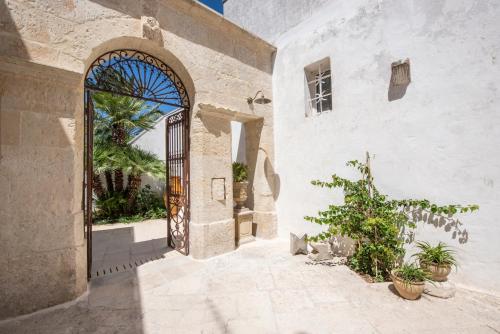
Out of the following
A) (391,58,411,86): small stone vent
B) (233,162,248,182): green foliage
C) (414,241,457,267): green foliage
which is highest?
(391,58,411,86): small stone vent

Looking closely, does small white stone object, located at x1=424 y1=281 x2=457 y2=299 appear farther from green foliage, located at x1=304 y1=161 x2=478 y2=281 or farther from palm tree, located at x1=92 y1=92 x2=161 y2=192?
palm tree, located at x1=92 y1=92 x2=161 y2=192

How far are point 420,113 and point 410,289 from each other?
2276 millimetres

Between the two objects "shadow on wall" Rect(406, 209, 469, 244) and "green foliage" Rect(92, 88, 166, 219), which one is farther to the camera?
"green foliage" Rect(92, 88, 166, 219)

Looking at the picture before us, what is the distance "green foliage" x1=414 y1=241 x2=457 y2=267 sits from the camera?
9.74 ft

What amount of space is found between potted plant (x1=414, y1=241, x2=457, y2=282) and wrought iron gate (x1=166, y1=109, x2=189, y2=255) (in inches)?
142

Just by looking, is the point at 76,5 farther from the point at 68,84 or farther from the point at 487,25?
the point at 487,25

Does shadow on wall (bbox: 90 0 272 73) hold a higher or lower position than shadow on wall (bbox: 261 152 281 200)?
higher

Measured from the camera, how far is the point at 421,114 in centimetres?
328

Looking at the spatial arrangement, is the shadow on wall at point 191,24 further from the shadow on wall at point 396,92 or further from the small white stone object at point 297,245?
the small white stone object at point 297,245

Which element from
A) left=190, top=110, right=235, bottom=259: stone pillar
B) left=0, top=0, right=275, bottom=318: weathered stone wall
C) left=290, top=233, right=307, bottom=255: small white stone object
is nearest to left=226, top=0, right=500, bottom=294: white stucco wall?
left=290, top=233, right=307, bottom=255: small white stone object

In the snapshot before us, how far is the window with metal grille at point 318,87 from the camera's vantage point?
15.3ft

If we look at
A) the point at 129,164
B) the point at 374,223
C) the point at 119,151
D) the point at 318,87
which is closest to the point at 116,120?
the point at 119,151

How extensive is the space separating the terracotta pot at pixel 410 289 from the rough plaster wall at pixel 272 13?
4.80m

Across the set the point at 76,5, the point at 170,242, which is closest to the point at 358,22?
the point at 76,5
